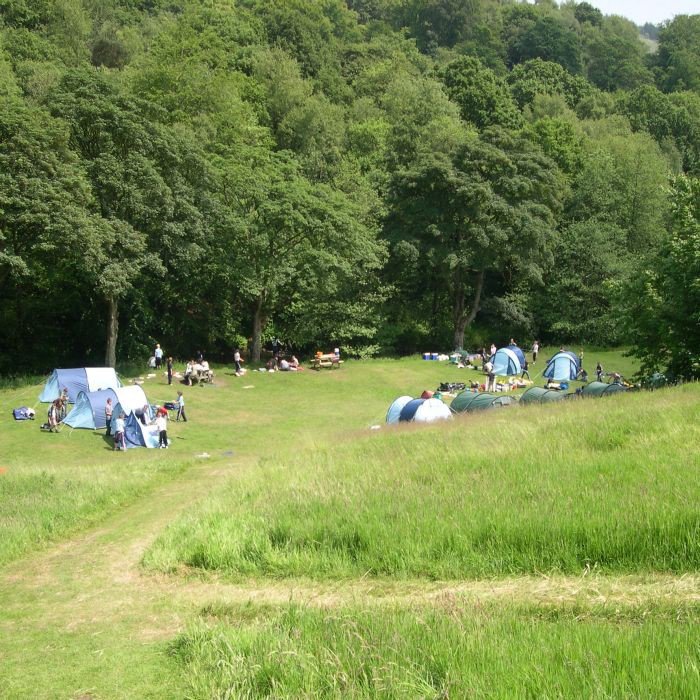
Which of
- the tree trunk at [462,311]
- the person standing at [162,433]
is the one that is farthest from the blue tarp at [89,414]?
the tree trunk at [462,311]

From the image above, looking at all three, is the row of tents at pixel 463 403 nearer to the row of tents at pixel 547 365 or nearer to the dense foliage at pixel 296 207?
the dense foliage at pixel 296 207

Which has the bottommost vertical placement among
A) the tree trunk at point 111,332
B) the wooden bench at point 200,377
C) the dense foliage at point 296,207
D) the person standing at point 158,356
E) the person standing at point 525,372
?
the person standing at point 525,372

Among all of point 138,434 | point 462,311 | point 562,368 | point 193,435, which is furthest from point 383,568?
point 462,311

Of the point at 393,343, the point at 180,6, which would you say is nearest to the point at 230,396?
the point at 393,343

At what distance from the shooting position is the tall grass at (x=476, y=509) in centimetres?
798

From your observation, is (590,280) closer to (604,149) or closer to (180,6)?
(604,149)

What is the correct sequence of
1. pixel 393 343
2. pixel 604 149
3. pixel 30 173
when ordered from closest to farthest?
pixel 30 173, pixel 393 343, pixel 604 149

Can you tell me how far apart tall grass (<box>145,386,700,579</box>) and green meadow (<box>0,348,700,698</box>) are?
Answer: 3 cm

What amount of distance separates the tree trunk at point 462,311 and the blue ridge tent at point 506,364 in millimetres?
6292

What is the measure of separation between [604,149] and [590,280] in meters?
15.2

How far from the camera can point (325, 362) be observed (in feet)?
118

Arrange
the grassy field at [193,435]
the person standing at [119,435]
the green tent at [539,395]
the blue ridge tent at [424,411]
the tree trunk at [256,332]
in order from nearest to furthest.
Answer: the grassy field at [193,435] → the person standing at [119,435] → the blue ridge tent at [424,411] → the green tent at [539,395] → the tree trunk at [256,332]

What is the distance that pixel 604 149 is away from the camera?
54.7 m

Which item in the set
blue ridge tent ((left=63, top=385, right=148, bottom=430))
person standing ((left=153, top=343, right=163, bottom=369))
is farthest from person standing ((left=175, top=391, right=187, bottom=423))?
person standing ((left=153, top=343, right=163, bottom=369))
